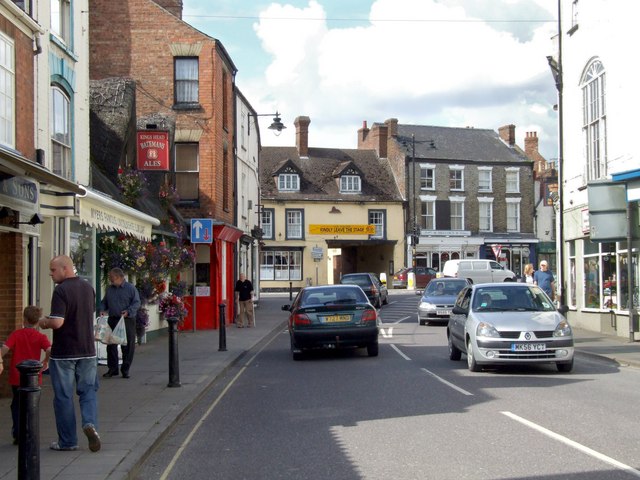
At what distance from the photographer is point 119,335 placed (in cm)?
1202

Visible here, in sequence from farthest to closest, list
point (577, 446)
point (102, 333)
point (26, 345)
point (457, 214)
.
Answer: point (457, 214) < point (102, 333) < point (26, 345) < point (577, 446)

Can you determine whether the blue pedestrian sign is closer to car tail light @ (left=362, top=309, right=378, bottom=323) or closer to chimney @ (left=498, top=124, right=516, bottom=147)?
car tail light @ (left=362, top=309, right=378, bottom=323)

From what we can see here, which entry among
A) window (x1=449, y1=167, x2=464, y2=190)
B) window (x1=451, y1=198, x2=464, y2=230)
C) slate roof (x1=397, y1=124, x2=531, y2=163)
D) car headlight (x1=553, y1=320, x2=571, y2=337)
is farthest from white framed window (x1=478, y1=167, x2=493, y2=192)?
car headlight (x1=553, y1=320, x2=571, y2=337)

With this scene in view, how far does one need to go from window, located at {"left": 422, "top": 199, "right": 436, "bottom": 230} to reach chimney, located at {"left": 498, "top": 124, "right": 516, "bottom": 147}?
31.2 feet

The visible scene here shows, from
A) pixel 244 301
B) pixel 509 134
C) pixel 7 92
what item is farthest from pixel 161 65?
pixel 509 134

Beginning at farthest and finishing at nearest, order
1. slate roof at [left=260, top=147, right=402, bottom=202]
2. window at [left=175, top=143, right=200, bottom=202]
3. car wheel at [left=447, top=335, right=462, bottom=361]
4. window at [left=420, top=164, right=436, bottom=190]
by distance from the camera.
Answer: window at [left=420, top=164, right=436, bottom=190] → slate roof at [left=260, top=147, right=402, bottom=202] → window at [left=175, top=143, right=200, bottom=202] → car wheel at [left=447, top=335, right=462, bottom=361]

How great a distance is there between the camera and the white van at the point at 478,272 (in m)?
42.5

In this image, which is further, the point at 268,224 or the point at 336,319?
the point at 268,224

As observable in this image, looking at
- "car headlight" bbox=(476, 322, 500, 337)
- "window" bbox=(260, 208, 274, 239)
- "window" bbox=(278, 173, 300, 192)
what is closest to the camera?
"car headlight" bbox=(476, 322, 500, 337)

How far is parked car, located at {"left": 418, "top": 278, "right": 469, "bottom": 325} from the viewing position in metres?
26.6

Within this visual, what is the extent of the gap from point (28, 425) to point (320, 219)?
Result: 53.4m

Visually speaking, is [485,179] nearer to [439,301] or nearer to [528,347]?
[439,301]

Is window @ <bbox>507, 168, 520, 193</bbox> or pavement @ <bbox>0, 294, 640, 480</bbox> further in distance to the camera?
window @ <bbox>507, 168, 520, 193</bbox>

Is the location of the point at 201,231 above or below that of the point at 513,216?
below
